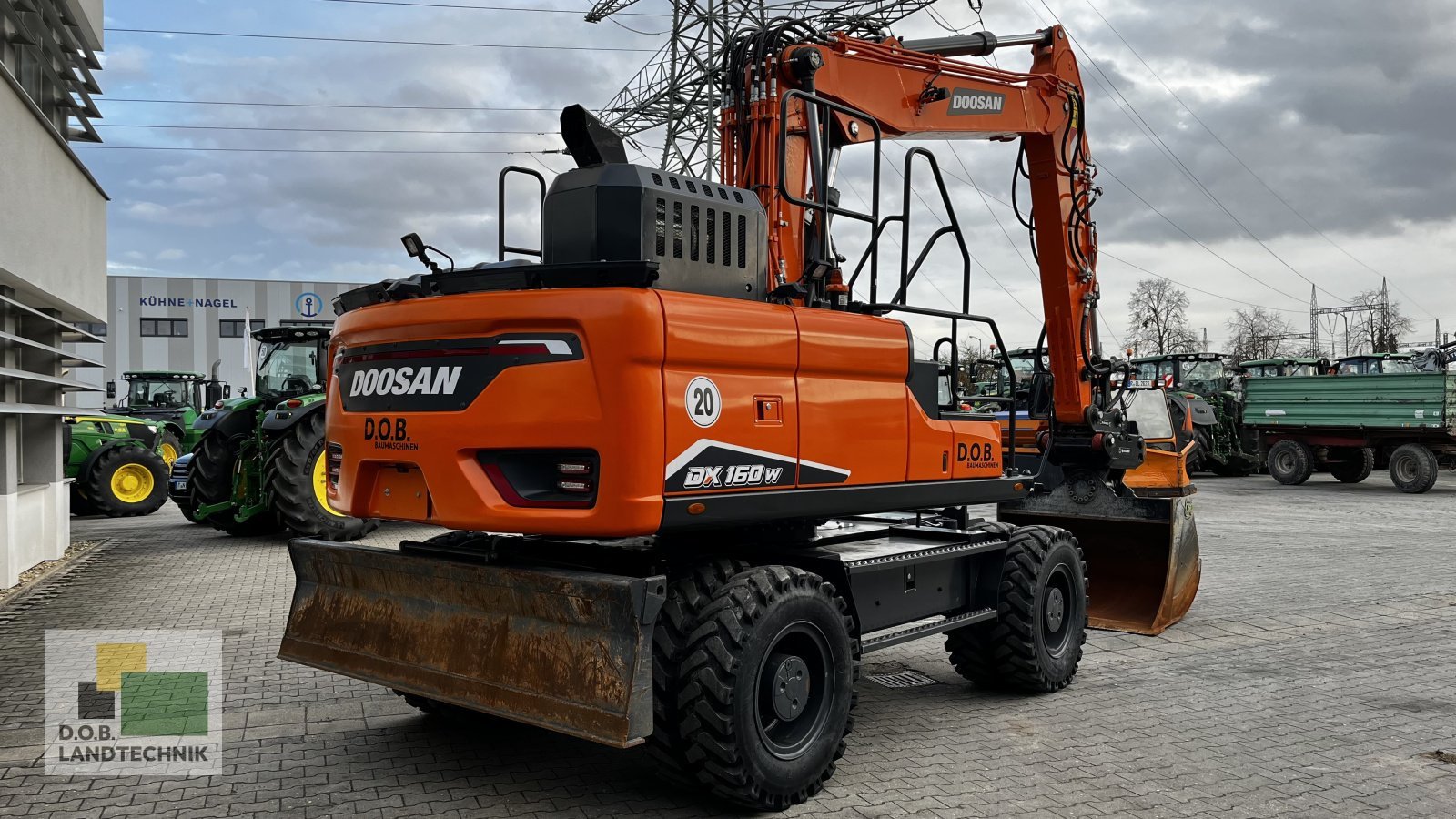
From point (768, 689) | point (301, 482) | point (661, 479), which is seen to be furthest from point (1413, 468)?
point (661, 479)

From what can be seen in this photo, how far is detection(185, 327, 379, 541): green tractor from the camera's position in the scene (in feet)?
41.8

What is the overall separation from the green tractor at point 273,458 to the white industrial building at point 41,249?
2.02 meters

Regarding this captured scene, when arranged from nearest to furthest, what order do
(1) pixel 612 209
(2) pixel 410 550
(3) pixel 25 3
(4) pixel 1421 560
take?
(1) pixel 612 209 < (2) pixel 410 550 < (3) pixel 25 3 < (4) pixel 1421 560

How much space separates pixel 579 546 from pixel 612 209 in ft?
4.91

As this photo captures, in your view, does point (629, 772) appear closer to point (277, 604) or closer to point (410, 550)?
point (410, 550)

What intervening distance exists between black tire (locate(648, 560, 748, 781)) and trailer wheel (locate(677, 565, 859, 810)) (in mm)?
41

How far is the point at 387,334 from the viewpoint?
482cm

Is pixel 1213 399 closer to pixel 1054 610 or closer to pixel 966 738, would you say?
pixel 1054 610

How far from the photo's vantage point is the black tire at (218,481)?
14.1m

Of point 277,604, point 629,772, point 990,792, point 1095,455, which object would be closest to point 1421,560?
point 1095,455

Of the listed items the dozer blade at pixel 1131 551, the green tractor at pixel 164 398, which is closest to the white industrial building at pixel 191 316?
the green tractor at pixel 164 398

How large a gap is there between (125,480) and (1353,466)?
23421 mm

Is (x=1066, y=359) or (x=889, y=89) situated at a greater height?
(x=889, y=89)

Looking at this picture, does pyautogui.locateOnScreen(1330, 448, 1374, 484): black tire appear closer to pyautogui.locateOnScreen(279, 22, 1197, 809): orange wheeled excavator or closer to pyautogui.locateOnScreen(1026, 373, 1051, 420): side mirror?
pyautogui.locateOnScreen(1026, 373, 1051, 420): side mirror
